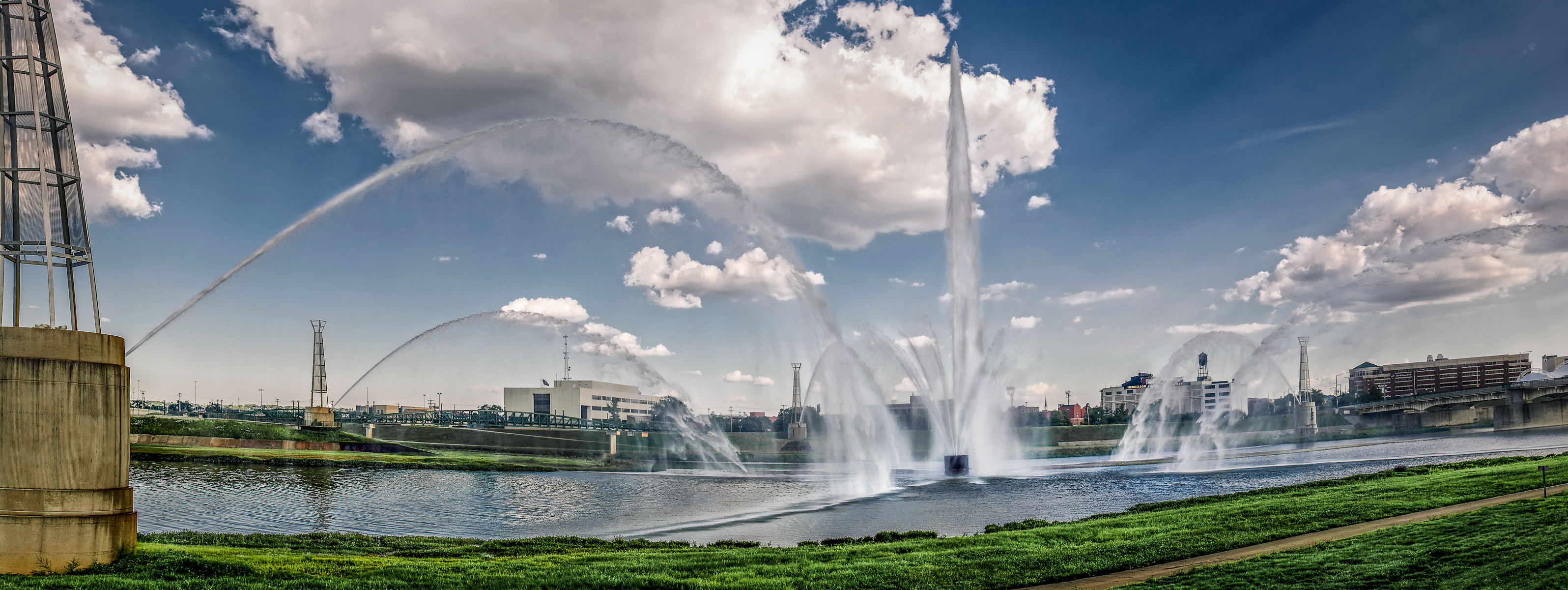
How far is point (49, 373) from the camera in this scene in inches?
619

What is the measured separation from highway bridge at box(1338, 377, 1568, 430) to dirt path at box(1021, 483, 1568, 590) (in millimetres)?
150689

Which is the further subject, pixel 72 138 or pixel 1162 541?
pixel 1162 541

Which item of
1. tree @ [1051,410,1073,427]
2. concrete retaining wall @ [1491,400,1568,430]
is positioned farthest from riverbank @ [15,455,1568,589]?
concrete retaining wall @ [1491,400,1568,430]

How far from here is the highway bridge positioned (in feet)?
443

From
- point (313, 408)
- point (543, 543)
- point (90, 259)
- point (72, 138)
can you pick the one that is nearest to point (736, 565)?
point (543, 543)

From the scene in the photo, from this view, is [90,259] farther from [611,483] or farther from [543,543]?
[611,483]

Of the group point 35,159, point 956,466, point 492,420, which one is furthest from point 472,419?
point 35,159

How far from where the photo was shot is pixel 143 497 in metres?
43.6

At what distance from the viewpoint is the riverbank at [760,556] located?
1638 cm

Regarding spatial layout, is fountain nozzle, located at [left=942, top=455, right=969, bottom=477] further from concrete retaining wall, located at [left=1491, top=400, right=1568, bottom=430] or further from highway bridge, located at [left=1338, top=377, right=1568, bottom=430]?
highway bridge, located at [left=1338, top=377, right=1568, bottom=430]

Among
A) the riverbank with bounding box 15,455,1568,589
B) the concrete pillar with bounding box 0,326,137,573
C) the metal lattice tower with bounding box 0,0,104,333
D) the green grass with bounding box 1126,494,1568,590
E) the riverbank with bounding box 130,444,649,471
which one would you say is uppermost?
the metal lattice tower with bounding box 0,0,104,333

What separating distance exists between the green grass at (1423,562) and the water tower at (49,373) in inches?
823

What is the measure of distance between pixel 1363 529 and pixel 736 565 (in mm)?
16805

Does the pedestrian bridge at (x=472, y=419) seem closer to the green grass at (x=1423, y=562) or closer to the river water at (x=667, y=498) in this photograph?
the river water at (x=667, y=498)
